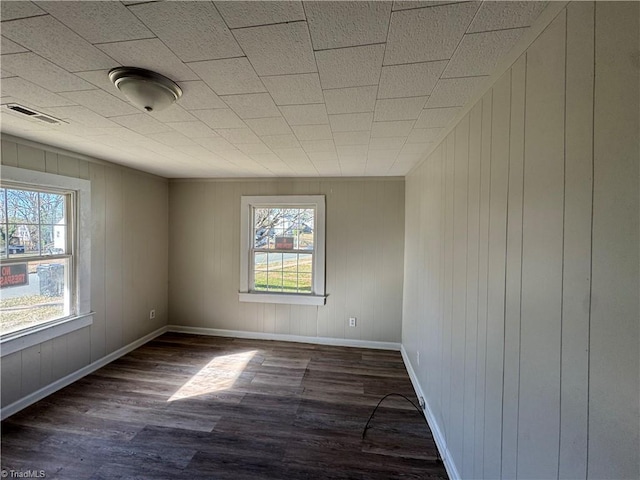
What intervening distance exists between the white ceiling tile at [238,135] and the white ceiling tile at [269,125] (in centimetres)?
8

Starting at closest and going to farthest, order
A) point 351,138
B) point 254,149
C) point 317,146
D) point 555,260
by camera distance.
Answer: point 555,260 → point 351,138 → point 317,146 → point 254,149

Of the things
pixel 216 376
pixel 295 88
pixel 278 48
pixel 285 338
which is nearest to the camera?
pixel 278 48

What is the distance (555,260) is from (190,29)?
59.3 inches

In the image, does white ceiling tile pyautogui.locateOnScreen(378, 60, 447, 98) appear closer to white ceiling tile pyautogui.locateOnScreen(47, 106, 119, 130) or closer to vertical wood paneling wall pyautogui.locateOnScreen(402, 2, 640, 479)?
vertical wood paneling wall pyautogui.locateOnScreen(402, 2, 640, 479)

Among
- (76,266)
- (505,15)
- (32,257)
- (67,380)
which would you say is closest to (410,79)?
(505,15)

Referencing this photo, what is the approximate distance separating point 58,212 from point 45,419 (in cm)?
188

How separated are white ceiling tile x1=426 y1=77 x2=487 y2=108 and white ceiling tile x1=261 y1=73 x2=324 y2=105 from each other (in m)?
0.63

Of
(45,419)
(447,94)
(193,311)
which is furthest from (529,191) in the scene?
(193,311)

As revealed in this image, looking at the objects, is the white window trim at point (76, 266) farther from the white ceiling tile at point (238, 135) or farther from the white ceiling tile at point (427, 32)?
the white ceiling tile at point (427, 32)

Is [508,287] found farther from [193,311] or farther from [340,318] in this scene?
[193,311]

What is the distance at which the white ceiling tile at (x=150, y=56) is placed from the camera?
1.04 m

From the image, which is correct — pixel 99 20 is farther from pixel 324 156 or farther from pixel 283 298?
pixel 283 298

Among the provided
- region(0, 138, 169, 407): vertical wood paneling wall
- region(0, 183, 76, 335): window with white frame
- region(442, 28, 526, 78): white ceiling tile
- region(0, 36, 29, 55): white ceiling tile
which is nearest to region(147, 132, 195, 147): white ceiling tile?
region(0, 36, 29, 55): white ceiling tile

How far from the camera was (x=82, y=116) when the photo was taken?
5.76 feet
